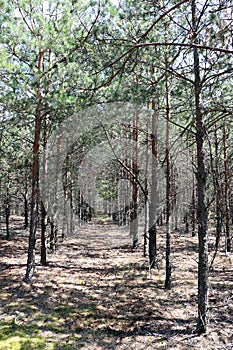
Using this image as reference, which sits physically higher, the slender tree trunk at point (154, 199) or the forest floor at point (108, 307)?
the slender tree trunk at point (154, 199)

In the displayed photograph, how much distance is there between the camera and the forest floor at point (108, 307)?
16.0 ft

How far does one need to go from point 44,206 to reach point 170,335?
6.49 meters

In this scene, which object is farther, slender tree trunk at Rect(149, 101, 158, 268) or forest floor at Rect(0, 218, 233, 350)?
slender tree trunk at Rect(149, 101, 158, 268)

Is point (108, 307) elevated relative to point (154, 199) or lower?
lower

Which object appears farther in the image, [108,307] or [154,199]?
[154,199]

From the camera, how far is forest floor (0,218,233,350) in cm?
489

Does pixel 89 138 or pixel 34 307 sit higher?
pixel 89 138

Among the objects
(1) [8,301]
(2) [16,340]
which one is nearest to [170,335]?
(2) [16,340]

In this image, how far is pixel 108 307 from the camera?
6.44 metres

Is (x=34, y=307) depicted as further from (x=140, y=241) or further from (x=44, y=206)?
(x=140, y=241)

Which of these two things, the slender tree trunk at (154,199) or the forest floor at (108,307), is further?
the slender tree trunk at (154,199)

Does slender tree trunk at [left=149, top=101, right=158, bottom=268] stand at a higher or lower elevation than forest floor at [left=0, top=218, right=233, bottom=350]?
higher

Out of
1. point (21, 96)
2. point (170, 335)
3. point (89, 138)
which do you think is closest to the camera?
point (170, 335)

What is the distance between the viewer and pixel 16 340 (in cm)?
477
